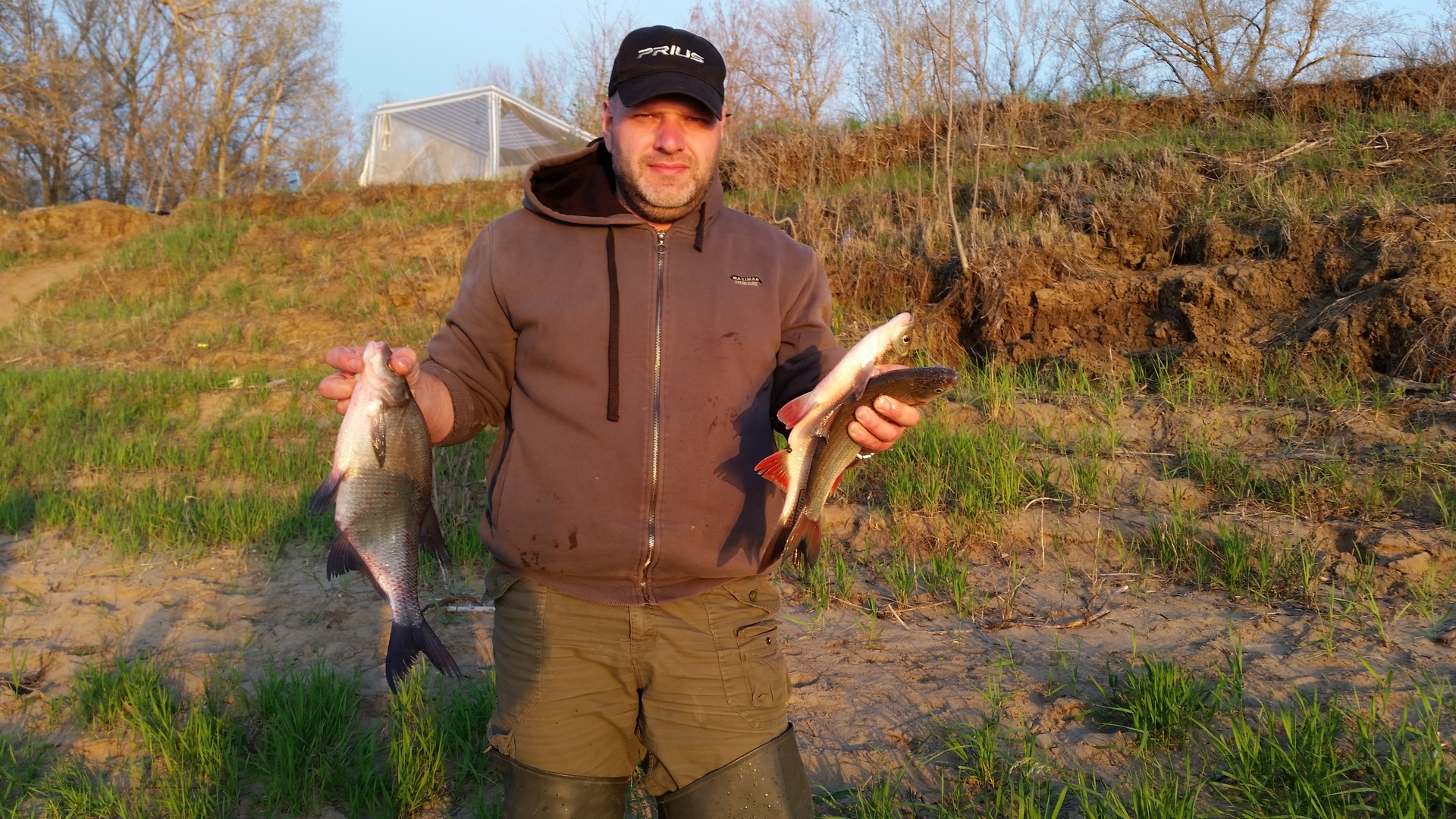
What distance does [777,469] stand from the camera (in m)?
2.59

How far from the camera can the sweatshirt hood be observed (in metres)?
2.88

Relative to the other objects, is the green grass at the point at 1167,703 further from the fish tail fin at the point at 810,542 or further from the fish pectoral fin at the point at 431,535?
the fish pectoral fin at the point at 431,535

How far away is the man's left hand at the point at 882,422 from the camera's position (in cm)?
238

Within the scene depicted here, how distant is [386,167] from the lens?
19.3m

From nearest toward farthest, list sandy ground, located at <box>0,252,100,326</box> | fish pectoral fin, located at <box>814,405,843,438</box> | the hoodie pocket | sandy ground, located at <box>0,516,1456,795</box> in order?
1. fish pectoral fin, located at <box>814,405,843,438</box>
2. the hoodie pocket
3. sandy ground, located at <box>0,516,1456,795</box>
4. sandy ground, located at <box>0,252,100,326</box>

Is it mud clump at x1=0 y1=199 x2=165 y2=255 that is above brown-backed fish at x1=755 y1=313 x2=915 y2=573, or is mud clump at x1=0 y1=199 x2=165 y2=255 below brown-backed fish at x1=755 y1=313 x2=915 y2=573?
above

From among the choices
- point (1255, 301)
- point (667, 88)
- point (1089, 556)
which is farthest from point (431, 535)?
point (1255, 301)

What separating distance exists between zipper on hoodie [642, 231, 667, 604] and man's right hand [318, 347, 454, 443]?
596 millimetres

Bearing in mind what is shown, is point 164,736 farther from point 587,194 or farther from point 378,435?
point 587,194

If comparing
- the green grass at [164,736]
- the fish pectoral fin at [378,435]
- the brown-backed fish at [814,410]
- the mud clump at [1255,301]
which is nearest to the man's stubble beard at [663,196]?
the brown-backed fish at [814,410]

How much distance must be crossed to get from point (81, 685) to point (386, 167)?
1678cm

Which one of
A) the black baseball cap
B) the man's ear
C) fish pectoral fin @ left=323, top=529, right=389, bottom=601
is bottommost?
fish pectoral fin @ left=323, top=529, right=389, bottom=601

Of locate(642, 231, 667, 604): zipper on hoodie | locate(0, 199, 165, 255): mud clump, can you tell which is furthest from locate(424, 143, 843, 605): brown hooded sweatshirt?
locate(0, 199, 165, 255): mud clump

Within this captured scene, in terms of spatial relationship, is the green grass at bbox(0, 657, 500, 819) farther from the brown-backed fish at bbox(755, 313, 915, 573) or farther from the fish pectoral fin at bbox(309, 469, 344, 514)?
the brown-backed fish at bbox(755, 313, 915, 573)
